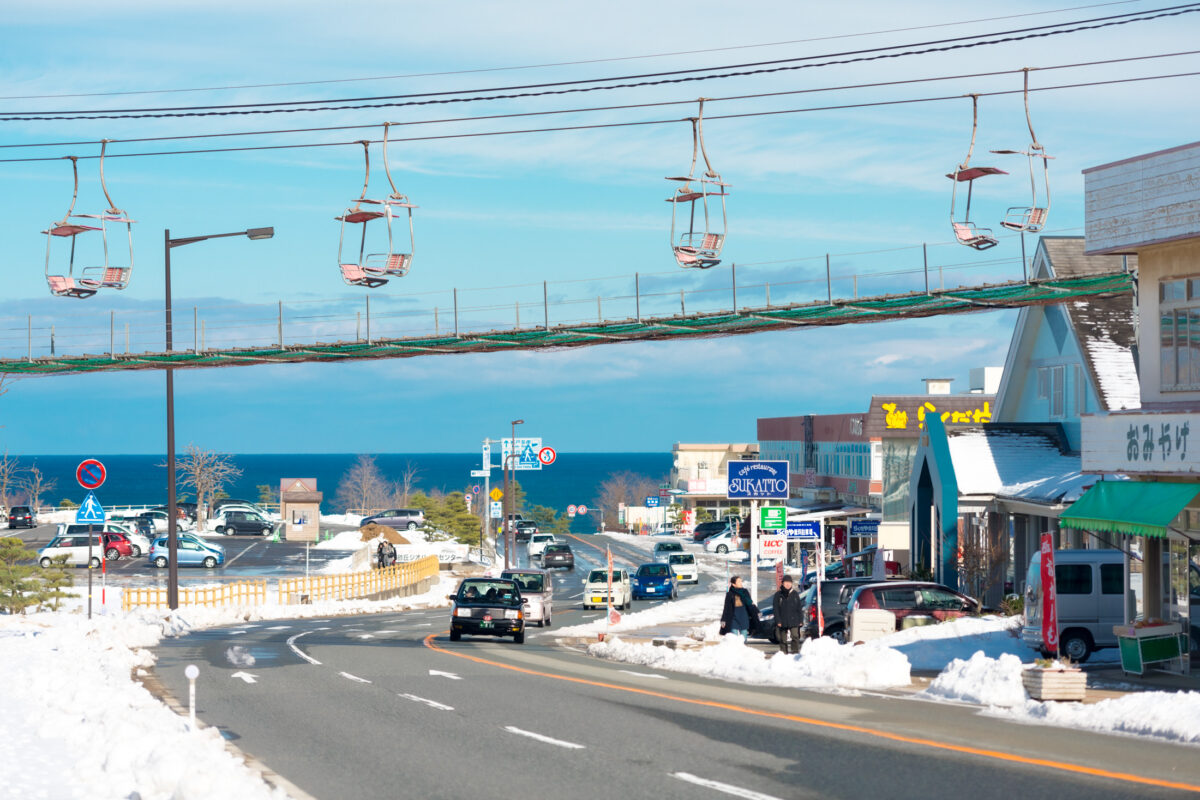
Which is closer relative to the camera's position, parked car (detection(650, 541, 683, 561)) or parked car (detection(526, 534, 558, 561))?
parked car (detection(650, 541, 683, 561))

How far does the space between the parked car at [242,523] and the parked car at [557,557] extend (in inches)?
759

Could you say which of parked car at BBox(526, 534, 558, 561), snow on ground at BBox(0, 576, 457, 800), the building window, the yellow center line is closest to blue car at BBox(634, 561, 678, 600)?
parked car at BBox(526, 534, 558, 561)

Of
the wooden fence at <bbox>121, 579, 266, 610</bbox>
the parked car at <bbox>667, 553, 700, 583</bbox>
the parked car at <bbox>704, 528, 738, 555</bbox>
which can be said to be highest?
the wooden fence at <bbox>121, 579, 266, 610</bbox>

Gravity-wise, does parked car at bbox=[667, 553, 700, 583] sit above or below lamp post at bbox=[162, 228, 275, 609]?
below

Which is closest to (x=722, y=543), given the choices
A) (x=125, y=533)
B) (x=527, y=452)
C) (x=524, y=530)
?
(x=527, y=452)

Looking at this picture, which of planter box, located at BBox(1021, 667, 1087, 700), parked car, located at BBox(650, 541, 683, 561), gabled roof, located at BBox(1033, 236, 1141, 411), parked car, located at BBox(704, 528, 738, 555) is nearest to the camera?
planter box, located at BBox(1021, 667, 1087, 700)

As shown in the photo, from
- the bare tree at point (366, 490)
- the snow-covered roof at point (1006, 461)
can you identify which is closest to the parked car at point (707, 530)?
the bare tree at point (366, 490)

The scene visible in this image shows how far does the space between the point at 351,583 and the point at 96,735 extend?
129 feet

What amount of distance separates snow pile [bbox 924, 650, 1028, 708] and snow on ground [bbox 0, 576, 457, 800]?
31.2ft

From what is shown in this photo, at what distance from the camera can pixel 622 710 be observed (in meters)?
16.4

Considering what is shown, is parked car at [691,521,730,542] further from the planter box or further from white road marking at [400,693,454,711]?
the planter box

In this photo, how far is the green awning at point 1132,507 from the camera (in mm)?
18844

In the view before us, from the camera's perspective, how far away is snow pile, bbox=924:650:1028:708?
16.7 meters

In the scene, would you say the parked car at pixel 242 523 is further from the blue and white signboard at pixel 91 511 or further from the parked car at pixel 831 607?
the parked car at pixel 831 607
